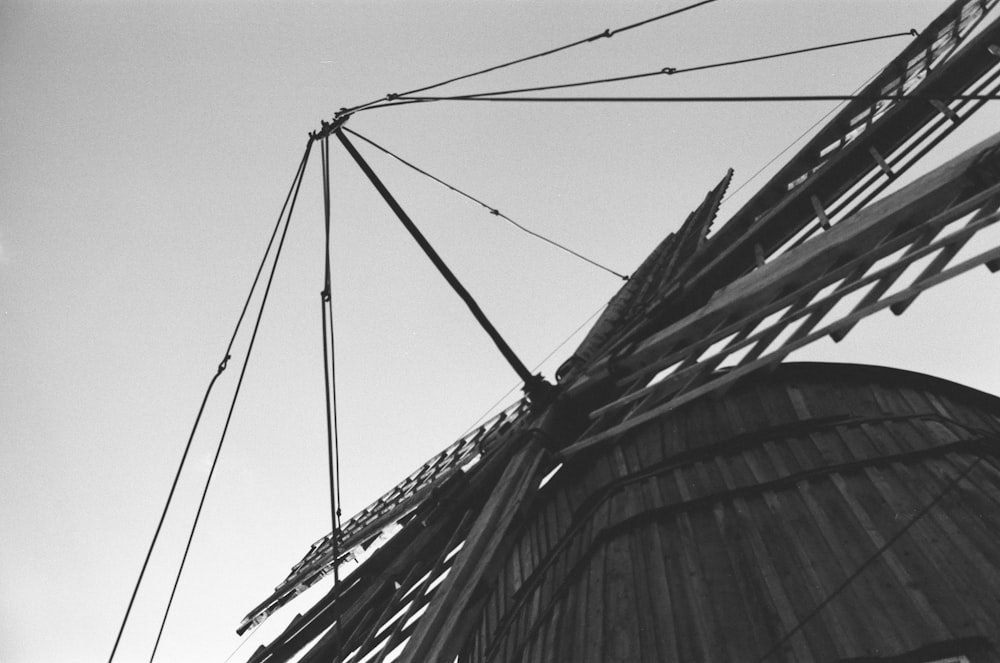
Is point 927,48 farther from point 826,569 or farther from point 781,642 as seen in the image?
point 781,642

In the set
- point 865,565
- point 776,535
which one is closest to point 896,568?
point 865,565

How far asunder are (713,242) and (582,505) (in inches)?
104

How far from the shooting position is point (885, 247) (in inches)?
162

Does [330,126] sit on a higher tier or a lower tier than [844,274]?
higher

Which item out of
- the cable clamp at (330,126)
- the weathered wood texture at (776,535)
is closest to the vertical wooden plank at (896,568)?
the weathered wood texture at (776,535)

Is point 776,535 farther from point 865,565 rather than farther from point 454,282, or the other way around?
point 454,282

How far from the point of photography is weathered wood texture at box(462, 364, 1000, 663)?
4.23 metres

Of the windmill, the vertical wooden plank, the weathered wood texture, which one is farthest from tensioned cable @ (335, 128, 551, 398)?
the vertical wooden plank

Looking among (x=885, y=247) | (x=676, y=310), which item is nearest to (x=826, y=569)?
(x=885, y=247)

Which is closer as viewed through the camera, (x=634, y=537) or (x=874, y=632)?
(x=874, y=632)

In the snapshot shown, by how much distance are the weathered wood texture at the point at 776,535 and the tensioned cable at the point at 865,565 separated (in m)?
0.01

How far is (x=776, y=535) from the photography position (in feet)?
16.3

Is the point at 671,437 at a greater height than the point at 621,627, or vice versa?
the point at 671,437

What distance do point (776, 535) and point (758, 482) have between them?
0.59 metres
